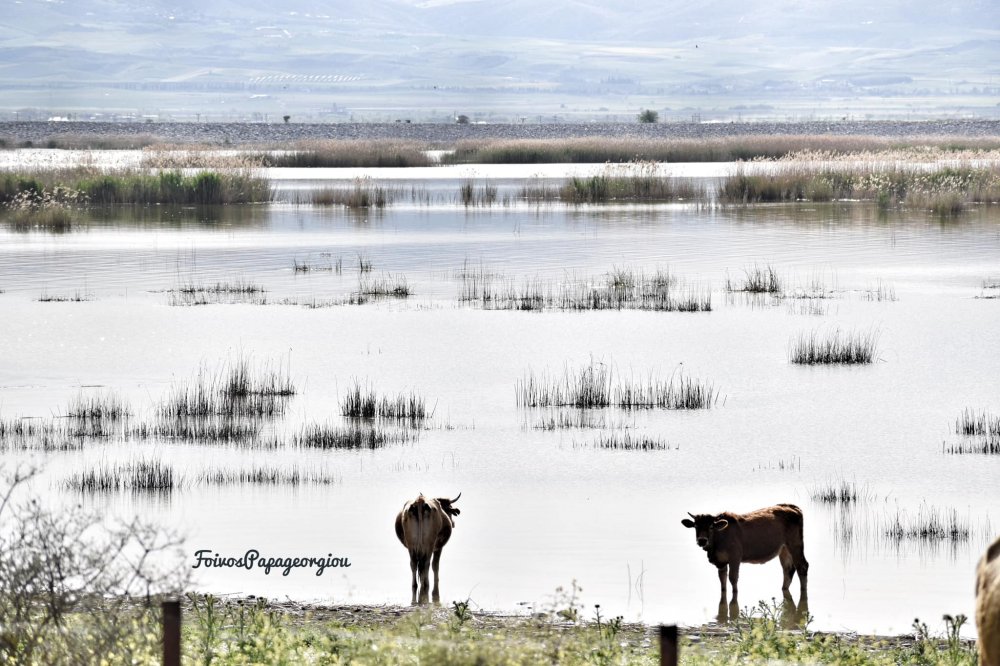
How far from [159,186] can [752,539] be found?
42778 millimetres

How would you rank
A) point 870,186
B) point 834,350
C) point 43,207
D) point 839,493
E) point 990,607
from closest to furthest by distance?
point 990,607
point 839,493
point 834,350
point 43,207
point 870,186

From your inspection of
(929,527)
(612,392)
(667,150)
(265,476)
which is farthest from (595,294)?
(667,150)

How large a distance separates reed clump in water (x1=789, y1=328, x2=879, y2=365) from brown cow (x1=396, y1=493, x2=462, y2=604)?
11.3m

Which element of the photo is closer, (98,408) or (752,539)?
(752,539)

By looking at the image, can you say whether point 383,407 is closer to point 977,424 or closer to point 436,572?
point 977,424

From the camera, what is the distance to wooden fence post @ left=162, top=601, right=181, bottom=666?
17.6 ft

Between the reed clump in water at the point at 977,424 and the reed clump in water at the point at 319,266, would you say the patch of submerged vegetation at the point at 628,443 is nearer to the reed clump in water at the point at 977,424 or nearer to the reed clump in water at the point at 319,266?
the reed clump in water at the point at 977,424

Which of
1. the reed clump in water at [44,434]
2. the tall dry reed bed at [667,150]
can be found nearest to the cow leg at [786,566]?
the reed clump in water at [44,434]

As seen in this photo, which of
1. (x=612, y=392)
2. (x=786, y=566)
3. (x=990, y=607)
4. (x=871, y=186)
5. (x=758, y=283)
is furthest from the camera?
(x=871, y=186)

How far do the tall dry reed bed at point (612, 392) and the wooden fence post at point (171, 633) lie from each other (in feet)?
40.0

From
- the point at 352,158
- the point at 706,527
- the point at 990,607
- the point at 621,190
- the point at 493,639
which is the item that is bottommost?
the point at 493,639

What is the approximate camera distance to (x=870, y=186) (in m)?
50.3

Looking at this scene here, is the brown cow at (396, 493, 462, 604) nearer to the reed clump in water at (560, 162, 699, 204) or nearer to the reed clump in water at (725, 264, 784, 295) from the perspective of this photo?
the reed clump in water at (725, 264, 784, 295)

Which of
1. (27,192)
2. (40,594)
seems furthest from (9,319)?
(27,192)
